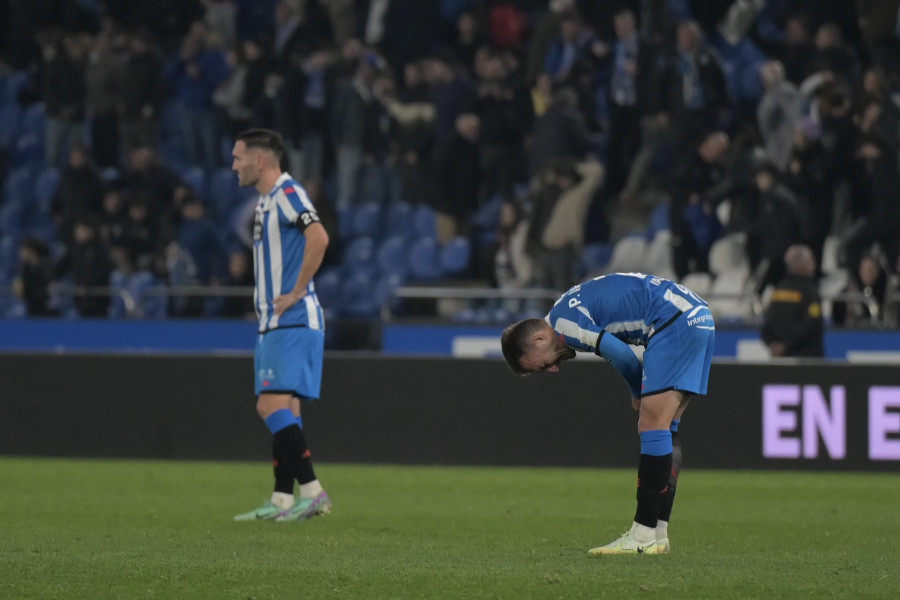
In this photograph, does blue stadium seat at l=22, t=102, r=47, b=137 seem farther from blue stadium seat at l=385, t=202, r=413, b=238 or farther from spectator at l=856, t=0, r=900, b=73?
spectator at l=856, t=0, r=900, b=73

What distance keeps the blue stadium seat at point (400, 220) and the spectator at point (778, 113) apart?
4.17 m

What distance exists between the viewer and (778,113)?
→ 16500mm

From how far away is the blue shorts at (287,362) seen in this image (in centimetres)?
834

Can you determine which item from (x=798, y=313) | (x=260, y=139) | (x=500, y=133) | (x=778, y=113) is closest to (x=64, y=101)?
(x=500, y=133)

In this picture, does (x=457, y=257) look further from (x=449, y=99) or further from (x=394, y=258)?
(x=449, y=99)

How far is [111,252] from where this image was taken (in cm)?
1738

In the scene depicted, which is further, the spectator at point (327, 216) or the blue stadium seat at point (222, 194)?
the blue stadium seat at point (222, 194)

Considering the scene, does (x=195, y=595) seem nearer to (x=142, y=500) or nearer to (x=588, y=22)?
(x=142, y=500)

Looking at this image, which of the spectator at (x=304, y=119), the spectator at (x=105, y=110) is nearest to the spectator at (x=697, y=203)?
the spectator at (x=304, y=119)

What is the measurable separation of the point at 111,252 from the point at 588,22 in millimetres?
6389

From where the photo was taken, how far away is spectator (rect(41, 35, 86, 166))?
63.1 ft

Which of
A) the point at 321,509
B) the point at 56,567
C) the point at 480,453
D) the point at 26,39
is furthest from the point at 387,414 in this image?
the point at 26,39

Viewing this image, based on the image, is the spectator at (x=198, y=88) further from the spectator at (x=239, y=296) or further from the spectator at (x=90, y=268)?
the spectator at (x=239, y=296)

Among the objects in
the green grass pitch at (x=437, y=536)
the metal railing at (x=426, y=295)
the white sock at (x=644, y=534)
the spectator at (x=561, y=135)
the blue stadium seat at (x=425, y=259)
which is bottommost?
the green grass pitch at (x=437, y=536)
